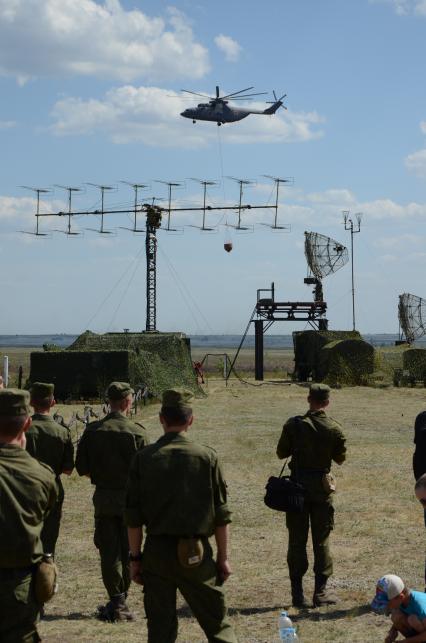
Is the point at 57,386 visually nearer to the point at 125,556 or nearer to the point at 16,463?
the point at 125,556

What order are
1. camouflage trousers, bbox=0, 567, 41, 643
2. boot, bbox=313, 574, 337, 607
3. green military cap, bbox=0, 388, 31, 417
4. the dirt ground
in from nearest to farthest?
camouflage trousers, bbox=0, 567, 41, 643, green military cap, bbox=0, 388, 31, 417, the dirt ground, boot, bbox=313, 574, 337, 607

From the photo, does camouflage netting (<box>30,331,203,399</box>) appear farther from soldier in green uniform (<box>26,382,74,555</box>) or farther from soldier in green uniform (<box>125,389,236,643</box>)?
soldier in green uniform (<box>125,389,236,643</box>)

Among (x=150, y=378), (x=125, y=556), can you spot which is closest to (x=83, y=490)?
(x=125, y=556)

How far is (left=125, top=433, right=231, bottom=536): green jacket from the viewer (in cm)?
595

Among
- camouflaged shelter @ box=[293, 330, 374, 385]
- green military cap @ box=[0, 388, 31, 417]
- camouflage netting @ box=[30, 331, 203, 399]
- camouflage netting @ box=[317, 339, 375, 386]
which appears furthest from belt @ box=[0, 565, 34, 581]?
camouflaged shelter @ box=[293, 330, 374, 385]

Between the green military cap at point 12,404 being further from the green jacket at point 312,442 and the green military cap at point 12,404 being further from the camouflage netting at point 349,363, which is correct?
the camouflage netting at point 349,363

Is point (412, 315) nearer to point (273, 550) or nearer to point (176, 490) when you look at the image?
point (273, 550)

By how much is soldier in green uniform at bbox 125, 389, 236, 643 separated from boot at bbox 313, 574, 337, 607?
2.82 metres

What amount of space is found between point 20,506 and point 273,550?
6.01 m

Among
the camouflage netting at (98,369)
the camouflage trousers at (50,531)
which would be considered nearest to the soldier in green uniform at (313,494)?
the camouflage trousers at (50,531)

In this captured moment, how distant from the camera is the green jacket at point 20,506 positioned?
204 inches

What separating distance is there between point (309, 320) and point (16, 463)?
143ft

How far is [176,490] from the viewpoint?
6.00 metres

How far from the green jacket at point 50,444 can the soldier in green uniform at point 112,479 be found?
15 cm
